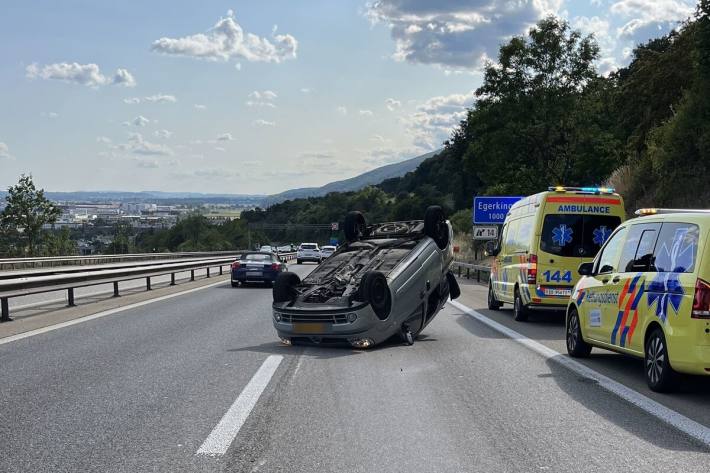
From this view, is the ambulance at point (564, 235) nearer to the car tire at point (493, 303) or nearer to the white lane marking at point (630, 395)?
the white lane marking at point (630, 395)

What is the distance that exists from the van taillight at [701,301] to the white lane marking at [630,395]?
903 millimetres

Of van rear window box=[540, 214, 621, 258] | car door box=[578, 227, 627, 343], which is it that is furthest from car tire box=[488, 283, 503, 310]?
car door box=[578, 227, 627, 343]

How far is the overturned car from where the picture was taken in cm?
1112

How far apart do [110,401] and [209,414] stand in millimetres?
1149

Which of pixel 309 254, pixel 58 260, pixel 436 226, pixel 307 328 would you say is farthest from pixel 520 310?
pixel 309 254

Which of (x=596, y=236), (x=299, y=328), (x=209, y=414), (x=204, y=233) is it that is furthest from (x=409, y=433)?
(x=204, y=233)

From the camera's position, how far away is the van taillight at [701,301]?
7699 millimetres

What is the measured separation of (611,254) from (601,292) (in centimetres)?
54

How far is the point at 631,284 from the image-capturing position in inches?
363

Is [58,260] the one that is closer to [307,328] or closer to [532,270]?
[532,270]

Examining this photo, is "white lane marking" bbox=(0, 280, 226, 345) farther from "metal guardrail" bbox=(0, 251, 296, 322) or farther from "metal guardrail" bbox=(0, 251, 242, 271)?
"metal guardrail" bbox=(0, 251, 242, 271)

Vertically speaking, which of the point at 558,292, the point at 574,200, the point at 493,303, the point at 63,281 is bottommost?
the point at 493,303

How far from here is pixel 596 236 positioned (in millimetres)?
15461

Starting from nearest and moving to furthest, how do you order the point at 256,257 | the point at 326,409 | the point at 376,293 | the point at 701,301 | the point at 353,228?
the point at 326,409 → the point at 701,301 → the point at 376,293 → the point at 353,228 → the point at 256,257
